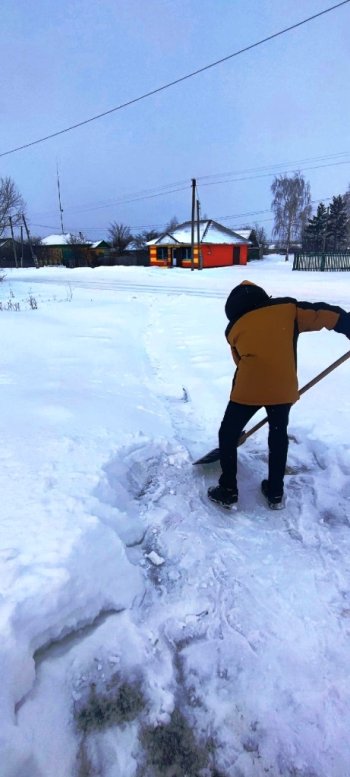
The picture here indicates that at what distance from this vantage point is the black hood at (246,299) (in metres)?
2.47

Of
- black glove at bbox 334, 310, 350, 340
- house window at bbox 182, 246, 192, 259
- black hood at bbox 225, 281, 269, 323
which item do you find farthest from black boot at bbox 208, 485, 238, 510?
house window at bbox 182, 246, 192, 259

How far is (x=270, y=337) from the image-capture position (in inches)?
95.8

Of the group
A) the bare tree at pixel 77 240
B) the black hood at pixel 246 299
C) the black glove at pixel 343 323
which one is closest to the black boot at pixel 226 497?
the black hood at pixel 246 299

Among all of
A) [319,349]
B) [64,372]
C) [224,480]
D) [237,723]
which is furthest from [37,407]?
[319,349]

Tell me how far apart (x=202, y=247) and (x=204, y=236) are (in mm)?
1559

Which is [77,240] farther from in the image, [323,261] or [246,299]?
[246,299]

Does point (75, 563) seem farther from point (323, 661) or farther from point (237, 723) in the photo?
point (323, 661)

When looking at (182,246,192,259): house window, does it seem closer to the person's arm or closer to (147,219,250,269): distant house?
(147,219,250,269): distant house

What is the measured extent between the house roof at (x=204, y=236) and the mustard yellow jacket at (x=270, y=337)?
1441 inches

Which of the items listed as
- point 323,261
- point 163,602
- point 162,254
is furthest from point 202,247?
point 163,602

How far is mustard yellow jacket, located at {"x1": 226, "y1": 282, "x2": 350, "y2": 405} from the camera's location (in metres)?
2.44

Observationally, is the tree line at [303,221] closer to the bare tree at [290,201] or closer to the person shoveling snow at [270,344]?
the bare tree at [290,201]

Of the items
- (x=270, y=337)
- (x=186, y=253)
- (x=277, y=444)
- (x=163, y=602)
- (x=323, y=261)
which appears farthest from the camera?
(x=186, y=253)

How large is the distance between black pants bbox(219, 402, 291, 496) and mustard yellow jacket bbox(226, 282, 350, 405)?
9cm
